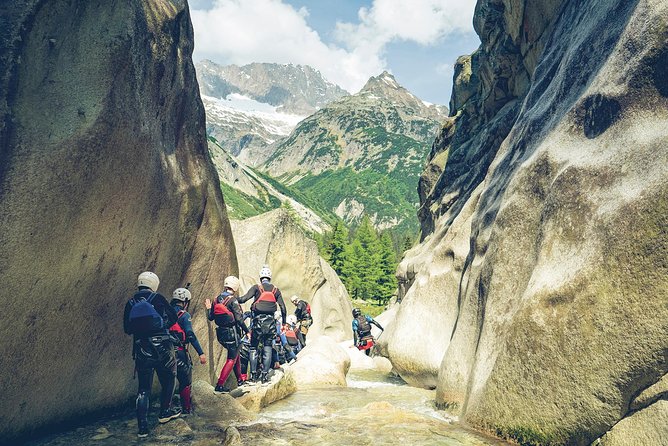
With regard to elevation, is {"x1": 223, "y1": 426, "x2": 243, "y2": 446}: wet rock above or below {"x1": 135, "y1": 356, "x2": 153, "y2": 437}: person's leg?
below

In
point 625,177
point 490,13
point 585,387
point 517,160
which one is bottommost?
point 585,387

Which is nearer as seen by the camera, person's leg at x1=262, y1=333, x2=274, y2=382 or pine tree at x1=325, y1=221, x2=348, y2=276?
person's leg at x1=262, y1=333, x2=274, y2=382

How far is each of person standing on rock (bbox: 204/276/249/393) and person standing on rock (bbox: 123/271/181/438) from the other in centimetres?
328

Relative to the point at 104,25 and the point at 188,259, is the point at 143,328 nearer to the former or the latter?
the point at 188,259

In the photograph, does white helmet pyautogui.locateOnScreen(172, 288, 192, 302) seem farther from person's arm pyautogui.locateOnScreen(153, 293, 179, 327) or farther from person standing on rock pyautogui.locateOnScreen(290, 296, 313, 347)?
person standing on rock pyautogui.locateOnScreen(290, 296, 313, 347)

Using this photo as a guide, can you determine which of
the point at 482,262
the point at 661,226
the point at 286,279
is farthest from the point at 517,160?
the point at 286,279

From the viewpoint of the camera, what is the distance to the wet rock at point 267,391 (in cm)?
1330

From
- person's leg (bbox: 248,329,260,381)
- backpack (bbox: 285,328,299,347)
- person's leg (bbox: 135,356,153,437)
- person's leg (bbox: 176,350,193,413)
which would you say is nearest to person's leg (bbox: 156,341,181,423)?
person's leg (bbox: 135,356,153,437)

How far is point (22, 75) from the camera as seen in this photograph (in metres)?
8.54

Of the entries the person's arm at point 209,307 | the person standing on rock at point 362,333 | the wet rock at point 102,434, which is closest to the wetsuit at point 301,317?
the person standing on rock at point 362,333

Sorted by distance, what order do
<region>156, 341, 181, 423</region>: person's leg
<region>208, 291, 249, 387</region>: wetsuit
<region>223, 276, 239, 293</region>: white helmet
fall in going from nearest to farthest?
<region>156, 341, 181, 423</region>: person's leg
<region>208, 291, 249, 387</region>: wetsuit
<region>223, 276, 239, 293</region>: white helmet

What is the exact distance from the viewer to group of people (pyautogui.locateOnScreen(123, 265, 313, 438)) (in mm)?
9641

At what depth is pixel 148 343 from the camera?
9680 millimetres

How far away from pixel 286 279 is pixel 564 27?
2517cm
